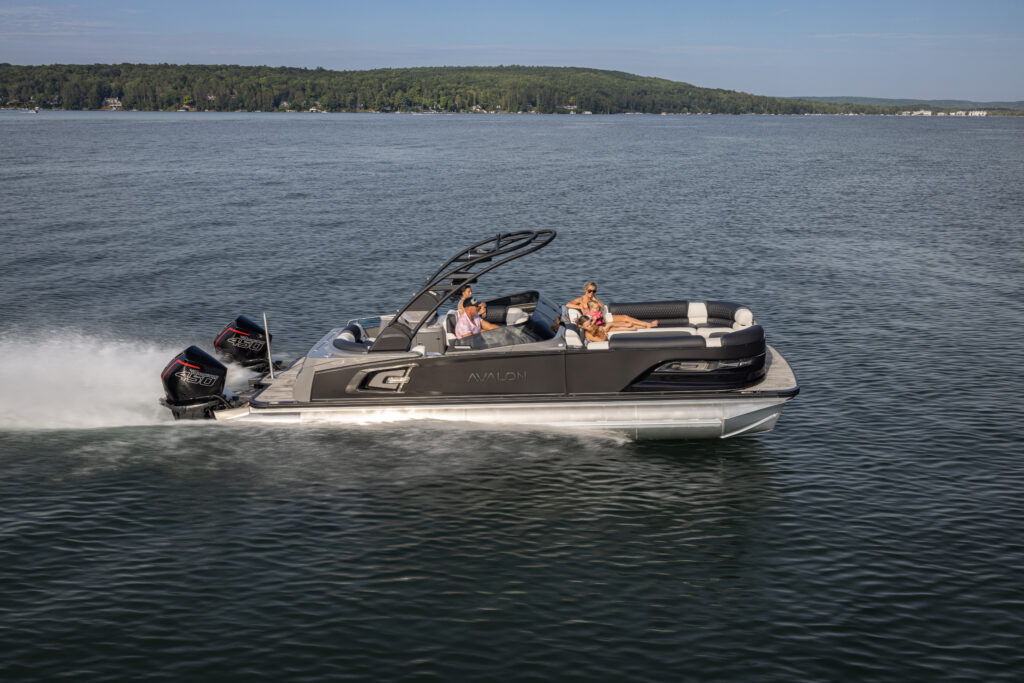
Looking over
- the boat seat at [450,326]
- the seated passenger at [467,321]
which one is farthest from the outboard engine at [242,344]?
the seated passenger at [467,321]

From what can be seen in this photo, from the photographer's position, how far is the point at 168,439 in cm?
1579

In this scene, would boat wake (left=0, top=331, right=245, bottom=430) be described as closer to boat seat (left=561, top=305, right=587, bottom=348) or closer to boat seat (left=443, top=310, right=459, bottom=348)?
boat seat (left=443, top=310, right=459, bottom=348)

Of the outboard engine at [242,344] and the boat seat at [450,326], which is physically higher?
the boat seat at [450,326]

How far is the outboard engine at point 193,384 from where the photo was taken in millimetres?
15516

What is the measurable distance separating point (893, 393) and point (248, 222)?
35.1m

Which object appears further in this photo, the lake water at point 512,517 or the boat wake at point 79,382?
the boat wake at point 79,382

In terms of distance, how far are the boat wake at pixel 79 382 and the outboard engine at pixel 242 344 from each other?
0.94 meters

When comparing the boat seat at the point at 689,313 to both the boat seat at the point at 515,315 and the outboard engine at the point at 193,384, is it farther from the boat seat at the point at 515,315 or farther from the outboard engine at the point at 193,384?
the outboard engine at the point at 193,384

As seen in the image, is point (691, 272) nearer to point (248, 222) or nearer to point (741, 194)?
point (248, 222)

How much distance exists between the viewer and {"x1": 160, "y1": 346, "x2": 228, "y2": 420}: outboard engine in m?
15.5

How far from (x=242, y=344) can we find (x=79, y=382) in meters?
3.78

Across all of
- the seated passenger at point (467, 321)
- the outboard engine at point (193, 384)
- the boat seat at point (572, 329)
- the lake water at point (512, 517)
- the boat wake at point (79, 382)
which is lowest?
the lake water at point (512, 517)

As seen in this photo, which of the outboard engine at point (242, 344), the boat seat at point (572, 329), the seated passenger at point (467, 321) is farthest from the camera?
the outboard engine at point (242, 344)

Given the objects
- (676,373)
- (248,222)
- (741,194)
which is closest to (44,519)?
(676,373)
